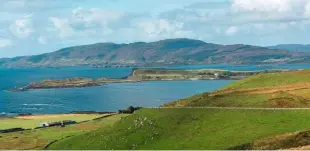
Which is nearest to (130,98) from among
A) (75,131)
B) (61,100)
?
(61,100)

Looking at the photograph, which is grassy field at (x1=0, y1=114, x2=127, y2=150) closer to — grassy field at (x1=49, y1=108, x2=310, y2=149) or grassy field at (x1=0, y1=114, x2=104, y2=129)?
grassy field at (x1=49, y1=108, x2=310, y2=149)

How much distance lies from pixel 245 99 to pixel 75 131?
96.3 feet

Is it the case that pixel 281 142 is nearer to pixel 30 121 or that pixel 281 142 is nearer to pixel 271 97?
pixel 271 97

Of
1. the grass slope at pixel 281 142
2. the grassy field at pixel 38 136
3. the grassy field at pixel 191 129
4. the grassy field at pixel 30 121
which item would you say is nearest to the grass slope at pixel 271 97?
the grassy field at pixel 191 129

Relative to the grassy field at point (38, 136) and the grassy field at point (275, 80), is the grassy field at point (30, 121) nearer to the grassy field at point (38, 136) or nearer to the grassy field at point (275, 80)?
the grassy field at point (38, 136)

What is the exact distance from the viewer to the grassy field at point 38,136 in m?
64.2

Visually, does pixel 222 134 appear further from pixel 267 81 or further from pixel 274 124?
pixel 267 81

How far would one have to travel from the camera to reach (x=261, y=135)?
4316 centimetres

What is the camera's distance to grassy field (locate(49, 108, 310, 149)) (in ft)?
145

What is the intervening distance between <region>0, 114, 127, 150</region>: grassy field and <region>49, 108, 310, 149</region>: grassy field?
18.0 ft

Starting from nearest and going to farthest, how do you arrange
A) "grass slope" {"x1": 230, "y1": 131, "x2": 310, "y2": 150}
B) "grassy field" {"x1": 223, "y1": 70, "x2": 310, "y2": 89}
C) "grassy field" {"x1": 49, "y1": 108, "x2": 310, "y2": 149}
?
"grass slope" {"x1": 230, "y1": 131, "x2": 310, "y2": 150} < "grassy field" {"x1": 49, "y1": 108, "x2": 310, "y2": 149} < "grassy field" {"x1": 223, "y1": 70, "x2": 310, "y2": 89}

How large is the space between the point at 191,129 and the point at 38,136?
29749 mm

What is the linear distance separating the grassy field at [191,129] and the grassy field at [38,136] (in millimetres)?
5475

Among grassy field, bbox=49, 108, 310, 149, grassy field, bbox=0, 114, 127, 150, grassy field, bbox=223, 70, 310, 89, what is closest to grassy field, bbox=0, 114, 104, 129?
grassy field, bbox=0, 114, 127, 150
